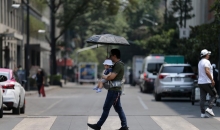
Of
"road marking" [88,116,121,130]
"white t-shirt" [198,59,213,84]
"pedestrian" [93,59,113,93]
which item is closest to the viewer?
"pedestrian" [93,59,113,93]

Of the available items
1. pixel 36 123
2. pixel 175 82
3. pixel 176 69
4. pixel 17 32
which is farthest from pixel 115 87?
pixel 17 32

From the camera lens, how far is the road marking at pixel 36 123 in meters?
15.8

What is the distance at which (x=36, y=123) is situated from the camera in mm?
16906

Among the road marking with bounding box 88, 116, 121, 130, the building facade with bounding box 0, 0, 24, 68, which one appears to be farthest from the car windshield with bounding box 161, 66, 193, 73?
the building facade with bounding box 0, 0, 24, 68

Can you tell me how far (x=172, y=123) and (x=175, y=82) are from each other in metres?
13.1

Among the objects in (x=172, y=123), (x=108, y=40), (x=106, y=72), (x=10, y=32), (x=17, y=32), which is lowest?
(x=172, y=123)

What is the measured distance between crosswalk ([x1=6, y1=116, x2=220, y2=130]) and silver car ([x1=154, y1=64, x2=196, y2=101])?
1089 cm

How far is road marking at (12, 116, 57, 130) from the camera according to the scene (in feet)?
51.8

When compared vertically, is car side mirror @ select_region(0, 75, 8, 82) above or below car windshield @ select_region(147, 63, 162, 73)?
below

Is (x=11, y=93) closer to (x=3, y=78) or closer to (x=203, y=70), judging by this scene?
(x=3, y=78)

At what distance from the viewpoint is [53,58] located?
6231 cm

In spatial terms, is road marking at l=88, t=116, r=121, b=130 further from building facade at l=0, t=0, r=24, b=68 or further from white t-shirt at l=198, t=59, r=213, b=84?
building facade at l=0, t=0, r=24, b=68

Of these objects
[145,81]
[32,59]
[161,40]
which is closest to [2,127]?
[145,81]

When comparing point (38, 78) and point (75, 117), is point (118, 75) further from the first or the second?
point (38, 78)
